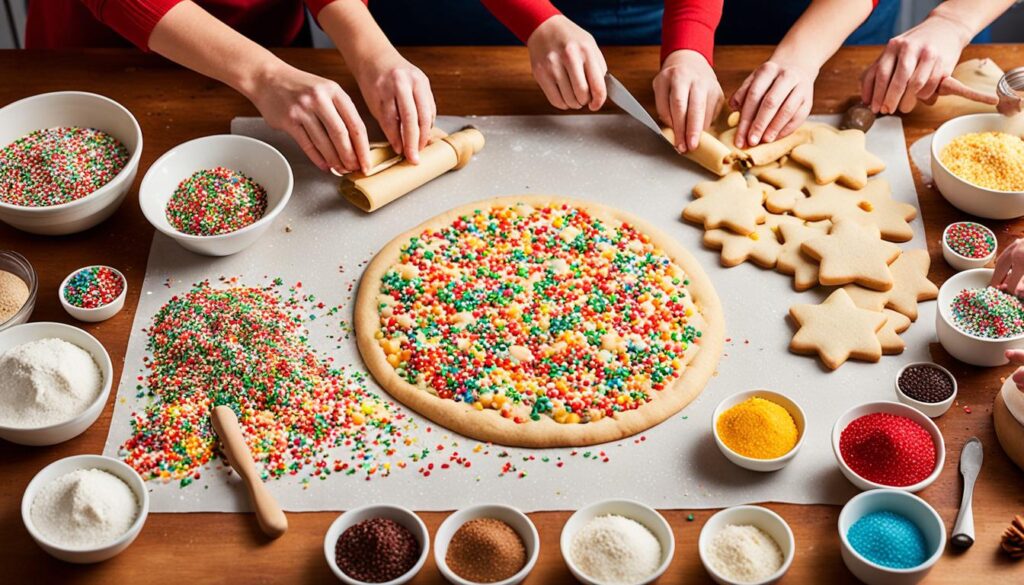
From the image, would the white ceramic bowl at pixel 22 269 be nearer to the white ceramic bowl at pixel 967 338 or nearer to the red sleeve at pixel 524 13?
the red sleeve at pixel 524 13

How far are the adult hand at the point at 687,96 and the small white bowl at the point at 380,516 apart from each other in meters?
1.05

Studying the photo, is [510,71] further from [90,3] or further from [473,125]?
[90,3]

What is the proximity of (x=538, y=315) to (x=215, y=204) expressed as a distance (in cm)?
69

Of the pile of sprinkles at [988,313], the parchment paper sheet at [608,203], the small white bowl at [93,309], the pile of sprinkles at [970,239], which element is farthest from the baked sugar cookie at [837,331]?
the small white bowl at [93,309]

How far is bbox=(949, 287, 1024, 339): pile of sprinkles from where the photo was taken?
1762 mm

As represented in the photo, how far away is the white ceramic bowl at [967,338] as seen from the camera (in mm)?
1748

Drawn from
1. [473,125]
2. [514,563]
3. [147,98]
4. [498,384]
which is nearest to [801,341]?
[498,384]

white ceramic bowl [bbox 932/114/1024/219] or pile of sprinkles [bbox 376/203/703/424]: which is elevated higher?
white ceramic bowl [bbox 932/114/1024/219]

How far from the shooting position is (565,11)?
2.66 m

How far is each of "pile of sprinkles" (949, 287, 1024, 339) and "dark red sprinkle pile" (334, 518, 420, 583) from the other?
102 centimetres

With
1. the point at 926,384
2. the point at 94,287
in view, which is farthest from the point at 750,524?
the point at 94,287

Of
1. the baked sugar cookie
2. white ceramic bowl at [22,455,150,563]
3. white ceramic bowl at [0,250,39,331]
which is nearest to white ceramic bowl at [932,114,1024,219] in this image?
the baked sugar cookie

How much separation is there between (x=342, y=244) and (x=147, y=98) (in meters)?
0.67

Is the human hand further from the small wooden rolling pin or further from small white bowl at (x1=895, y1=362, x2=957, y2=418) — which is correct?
small white bowl at (x1=895, y1=362, x2=957, y2=418)
